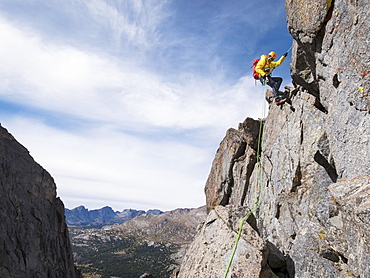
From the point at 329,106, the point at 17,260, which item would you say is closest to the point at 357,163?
the point at 329,106

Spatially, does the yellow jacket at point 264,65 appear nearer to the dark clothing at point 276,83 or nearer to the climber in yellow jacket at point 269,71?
Answer: the climber in yellow jacket at point 269,71

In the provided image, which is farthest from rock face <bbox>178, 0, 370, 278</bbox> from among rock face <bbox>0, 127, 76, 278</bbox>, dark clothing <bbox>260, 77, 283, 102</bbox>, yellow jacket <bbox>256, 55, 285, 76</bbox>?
rock face <bbox>0, 127, 76, 278</bbox>

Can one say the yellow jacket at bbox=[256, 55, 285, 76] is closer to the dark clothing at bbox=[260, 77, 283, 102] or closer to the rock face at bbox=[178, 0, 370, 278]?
the dark clothing at bbox=[260, 77, 283, 102]

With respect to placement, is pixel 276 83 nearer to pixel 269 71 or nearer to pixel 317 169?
pixel 269 71

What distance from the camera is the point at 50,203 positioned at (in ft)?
79.4

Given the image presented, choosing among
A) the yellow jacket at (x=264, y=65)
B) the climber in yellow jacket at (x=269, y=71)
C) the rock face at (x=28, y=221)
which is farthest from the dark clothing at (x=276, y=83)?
the rock face at (x=28, y=221)

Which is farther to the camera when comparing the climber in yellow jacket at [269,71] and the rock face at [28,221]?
the climber in yellow jacket at [269,71]

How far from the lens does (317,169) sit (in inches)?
546

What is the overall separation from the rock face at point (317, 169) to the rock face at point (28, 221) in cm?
1386

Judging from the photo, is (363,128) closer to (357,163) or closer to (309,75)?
(357,163)

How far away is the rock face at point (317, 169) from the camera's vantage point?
29.5 feet

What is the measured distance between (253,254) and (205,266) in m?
2.24

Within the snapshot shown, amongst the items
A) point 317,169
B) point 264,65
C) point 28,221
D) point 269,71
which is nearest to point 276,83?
point 269,71

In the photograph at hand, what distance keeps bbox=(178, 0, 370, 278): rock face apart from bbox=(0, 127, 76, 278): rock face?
13860 mm
